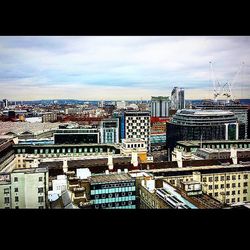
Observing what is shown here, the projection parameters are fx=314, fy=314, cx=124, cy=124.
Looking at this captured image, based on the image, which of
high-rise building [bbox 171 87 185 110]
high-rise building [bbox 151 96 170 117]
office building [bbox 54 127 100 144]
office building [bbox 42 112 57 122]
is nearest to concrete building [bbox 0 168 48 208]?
office building [bbox 54 127 100 144]

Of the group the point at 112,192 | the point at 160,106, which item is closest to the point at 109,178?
the point at 112,192

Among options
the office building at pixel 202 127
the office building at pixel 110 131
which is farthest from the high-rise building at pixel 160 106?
the office building at pixel 110 131

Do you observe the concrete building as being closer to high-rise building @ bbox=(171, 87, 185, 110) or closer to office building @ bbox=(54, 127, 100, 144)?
office building @ bbox=(54, 127, 100, 144)

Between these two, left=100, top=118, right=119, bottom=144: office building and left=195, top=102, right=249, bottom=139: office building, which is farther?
left=195, top=102, right=249, bottom=139: office building
